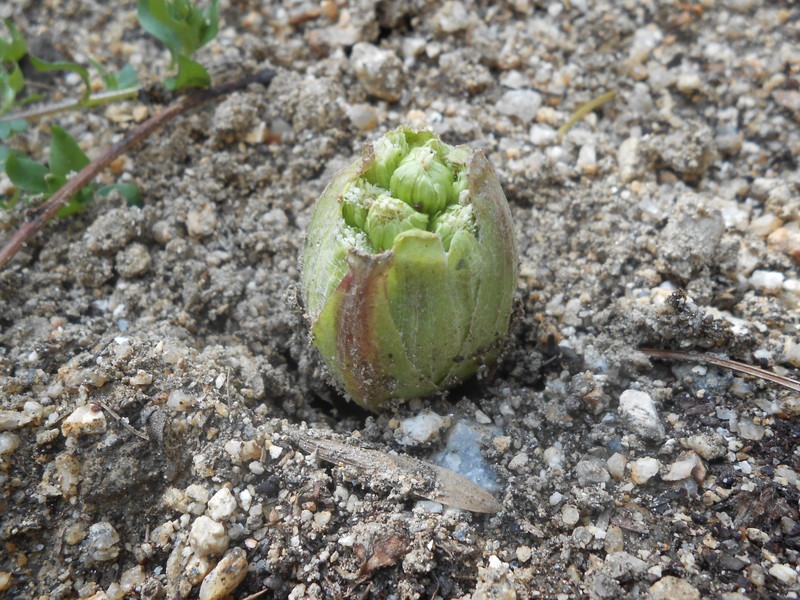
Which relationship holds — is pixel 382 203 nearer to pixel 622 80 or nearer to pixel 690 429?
Result: pixel 690 429

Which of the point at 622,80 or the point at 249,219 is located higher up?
the point at 622,80

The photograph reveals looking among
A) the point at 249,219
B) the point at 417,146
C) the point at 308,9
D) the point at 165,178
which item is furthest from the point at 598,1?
the point at 165,178

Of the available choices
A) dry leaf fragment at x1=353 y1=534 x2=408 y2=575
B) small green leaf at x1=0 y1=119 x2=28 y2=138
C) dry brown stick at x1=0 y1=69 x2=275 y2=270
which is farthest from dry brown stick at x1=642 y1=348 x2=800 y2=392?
small green leaf at x1=0 y1=119 x2=28 y2=138

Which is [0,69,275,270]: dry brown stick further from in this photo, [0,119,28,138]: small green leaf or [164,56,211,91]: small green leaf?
[0,119,28,138]: small green leaf

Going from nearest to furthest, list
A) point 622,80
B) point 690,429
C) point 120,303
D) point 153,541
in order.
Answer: point 153,541
point 690,429
point 120,303
point 622,80

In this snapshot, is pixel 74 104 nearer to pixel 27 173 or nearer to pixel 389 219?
pixel 27 173

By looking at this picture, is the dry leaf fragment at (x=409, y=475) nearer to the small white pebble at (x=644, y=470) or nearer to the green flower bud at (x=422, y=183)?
the small white pebble at (x=644, y=470)

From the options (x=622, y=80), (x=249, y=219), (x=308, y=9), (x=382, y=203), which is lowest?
(x=249, y=219)
